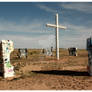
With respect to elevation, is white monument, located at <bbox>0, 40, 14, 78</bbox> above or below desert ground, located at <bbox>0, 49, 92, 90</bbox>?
above

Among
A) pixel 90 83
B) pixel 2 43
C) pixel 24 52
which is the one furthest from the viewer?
pixel 24 52

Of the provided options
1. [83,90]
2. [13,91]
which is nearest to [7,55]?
[13,91]

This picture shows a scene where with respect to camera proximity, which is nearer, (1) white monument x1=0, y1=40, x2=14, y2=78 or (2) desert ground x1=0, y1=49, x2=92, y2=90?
(2) desert ground x1=0, y1=49, x2=92, y2=90

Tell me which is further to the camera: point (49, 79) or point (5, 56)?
point (5, 56)

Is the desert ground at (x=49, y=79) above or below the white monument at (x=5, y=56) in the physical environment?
below

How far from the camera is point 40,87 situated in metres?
7.40

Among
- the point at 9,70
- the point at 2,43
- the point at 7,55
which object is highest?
the point at 2,43

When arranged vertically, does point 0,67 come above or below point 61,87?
above

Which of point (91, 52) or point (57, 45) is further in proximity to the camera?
point (57, 45)

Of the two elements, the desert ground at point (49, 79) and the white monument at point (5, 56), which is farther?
the white monument at point (5, 56)

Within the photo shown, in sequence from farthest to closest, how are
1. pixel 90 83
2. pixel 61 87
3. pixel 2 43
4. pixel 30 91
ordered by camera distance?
1. pixel 2 43
2. pixel 90 83
3. pixel 61 87
4. pixel 30 91

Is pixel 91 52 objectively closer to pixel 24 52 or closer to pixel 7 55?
pixel 7 55

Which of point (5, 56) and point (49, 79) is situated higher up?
point (5, 56)

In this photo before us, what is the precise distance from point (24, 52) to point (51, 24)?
950 centimetres
